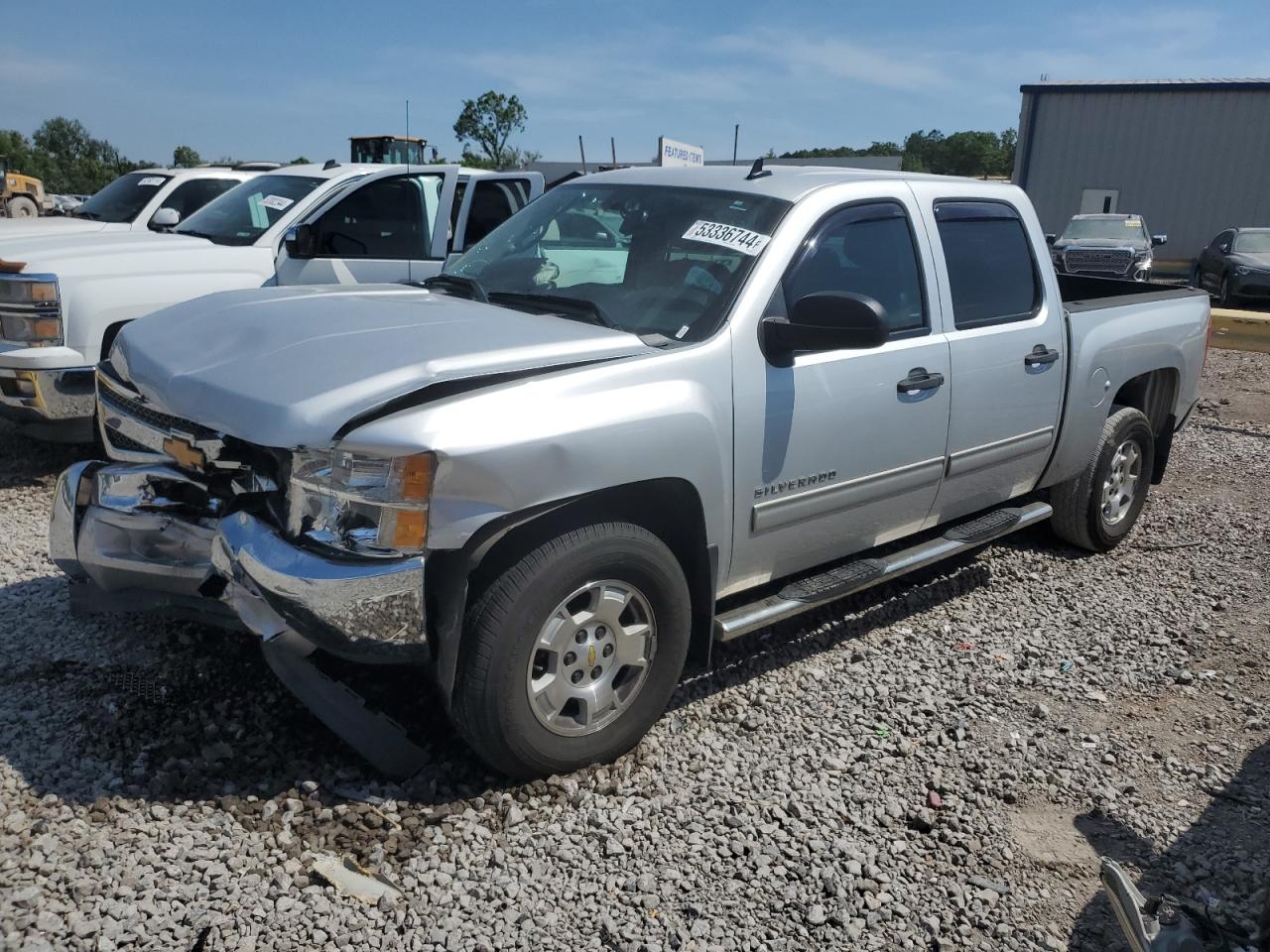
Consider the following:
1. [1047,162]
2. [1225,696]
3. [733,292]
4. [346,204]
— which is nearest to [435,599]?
[733,292]

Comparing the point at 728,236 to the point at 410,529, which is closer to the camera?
the point at 410,529

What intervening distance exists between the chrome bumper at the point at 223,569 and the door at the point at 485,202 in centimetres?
487

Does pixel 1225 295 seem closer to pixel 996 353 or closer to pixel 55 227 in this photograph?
pixel 996 353

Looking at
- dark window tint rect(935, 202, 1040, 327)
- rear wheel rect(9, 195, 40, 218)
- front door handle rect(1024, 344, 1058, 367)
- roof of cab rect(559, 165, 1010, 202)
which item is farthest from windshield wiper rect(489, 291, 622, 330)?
rear wheel rect(9, 195, 40, 218)

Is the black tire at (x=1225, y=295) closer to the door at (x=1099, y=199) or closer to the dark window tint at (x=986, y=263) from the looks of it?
the door at (x=1099, y=199)

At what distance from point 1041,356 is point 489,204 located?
501 centimetres

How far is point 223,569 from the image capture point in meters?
2.86

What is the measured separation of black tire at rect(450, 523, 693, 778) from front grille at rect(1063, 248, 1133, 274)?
60.7ft

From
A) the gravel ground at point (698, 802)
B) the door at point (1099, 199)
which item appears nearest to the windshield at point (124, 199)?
the gravel ground at point (698, 802)

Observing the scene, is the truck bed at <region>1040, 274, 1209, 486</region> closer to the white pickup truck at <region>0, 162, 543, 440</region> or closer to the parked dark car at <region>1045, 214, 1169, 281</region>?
the white pickup truck at <region>0, 162, 543, 440</region>

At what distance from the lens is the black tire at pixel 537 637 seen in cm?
287

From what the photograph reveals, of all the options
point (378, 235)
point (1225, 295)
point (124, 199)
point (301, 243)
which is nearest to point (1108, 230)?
point (1225, 295)

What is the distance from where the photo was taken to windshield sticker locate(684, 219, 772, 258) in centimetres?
361

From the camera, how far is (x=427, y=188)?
794 centimetres
